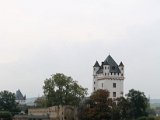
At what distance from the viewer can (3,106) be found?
12200cm

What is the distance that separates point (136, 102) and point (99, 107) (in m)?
8.66

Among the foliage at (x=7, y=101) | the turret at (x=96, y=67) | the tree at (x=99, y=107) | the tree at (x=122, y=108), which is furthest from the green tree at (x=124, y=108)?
the foliage at (x=7, y=101)

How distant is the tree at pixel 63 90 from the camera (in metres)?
93.2

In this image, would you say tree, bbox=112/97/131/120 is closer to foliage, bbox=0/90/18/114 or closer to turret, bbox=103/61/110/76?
turret, bbox=103/61/110/76

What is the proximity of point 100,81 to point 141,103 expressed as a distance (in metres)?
16.5

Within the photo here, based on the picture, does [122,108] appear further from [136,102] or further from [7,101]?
[7,101]

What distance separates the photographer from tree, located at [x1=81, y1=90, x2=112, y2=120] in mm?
89363

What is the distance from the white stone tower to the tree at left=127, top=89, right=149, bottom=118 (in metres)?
12.4

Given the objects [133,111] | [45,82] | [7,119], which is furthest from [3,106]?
[133,111]

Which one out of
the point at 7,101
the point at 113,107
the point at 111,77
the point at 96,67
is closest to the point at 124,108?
the point at 113,107

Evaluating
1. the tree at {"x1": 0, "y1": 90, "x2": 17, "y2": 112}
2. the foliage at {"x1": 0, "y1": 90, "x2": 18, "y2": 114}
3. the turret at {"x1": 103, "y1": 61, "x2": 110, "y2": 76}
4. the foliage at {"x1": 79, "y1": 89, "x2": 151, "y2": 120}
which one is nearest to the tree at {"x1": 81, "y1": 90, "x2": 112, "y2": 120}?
the foliage at {"x1": 79, "y1": 89, "x2": 151, "y2": 120}

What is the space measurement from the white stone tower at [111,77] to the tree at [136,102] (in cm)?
1238

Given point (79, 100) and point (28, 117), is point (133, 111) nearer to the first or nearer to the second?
point (79, 100)

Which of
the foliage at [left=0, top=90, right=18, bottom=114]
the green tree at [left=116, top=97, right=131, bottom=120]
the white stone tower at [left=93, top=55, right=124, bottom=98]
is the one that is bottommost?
the green tree at [left=116, top=97, right=131, bottom=120]
